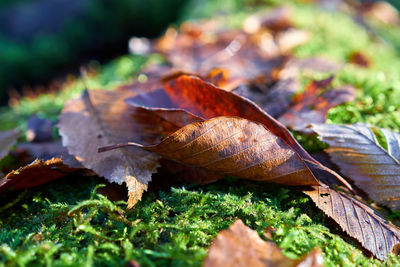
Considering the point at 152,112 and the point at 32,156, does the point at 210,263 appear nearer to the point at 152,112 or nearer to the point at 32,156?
the point at 152,112

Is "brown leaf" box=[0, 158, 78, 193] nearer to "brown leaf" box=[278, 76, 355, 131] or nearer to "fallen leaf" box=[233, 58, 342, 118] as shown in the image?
"fallen leaf" box=[233, 58, 342, 118]

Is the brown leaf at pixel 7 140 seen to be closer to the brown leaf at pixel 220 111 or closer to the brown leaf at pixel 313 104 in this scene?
the brown leaf at pixel 220 111

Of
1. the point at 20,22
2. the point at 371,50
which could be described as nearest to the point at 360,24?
the point at 371,50

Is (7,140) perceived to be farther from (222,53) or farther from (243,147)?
(222,53)

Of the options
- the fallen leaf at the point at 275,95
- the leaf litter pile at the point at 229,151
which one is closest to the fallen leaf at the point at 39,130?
the leaf litter pile at the point at 229,151

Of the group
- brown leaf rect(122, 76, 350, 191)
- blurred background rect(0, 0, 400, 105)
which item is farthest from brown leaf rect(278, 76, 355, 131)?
blurred background rect(0, 0, 400, 105)

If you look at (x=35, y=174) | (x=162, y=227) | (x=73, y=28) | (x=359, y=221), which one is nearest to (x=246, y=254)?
(x=162, y=227)
